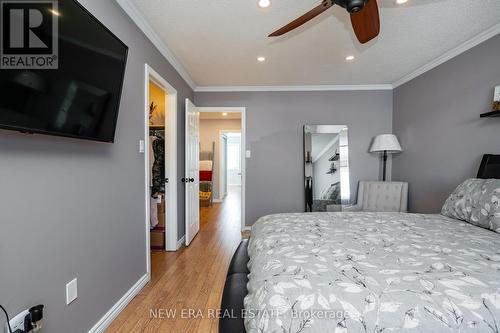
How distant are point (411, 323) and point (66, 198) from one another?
1716mm

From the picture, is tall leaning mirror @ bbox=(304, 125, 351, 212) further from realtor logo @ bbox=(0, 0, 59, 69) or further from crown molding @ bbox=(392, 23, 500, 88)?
realtor logo @ bbox=(0, 0, 59, 69)

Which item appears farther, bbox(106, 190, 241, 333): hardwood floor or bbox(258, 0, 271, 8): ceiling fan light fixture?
bbox(258, 0, 271, 8): ceiling fan light fixture

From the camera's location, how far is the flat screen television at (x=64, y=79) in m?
0.91

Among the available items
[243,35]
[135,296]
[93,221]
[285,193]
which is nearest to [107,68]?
[93,221]

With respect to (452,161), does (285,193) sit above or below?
below

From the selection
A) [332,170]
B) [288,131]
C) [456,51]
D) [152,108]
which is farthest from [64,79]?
[456,51]

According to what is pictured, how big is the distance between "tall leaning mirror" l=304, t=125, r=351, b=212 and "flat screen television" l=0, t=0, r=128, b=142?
293cm

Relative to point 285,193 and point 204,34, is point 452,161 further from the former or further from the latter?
point 204,34

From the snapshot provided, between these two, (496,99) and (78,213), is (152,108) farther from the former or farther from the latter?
(496,99)

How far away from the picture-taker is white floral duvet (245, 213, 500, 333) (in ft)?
2.55

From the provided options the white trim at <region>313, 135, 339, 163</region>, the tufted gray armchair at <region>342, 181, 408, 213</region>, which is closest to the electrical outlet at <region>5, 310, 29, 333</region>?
the tufted gray armchair at <region>342, 181, 408, 213</region>

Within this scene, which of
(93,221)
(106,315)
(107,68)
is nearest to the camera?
(107,68)

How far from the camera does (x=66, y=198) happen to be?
4.23 feet

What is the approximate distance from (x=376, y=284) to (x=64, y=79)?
169 centimetres
